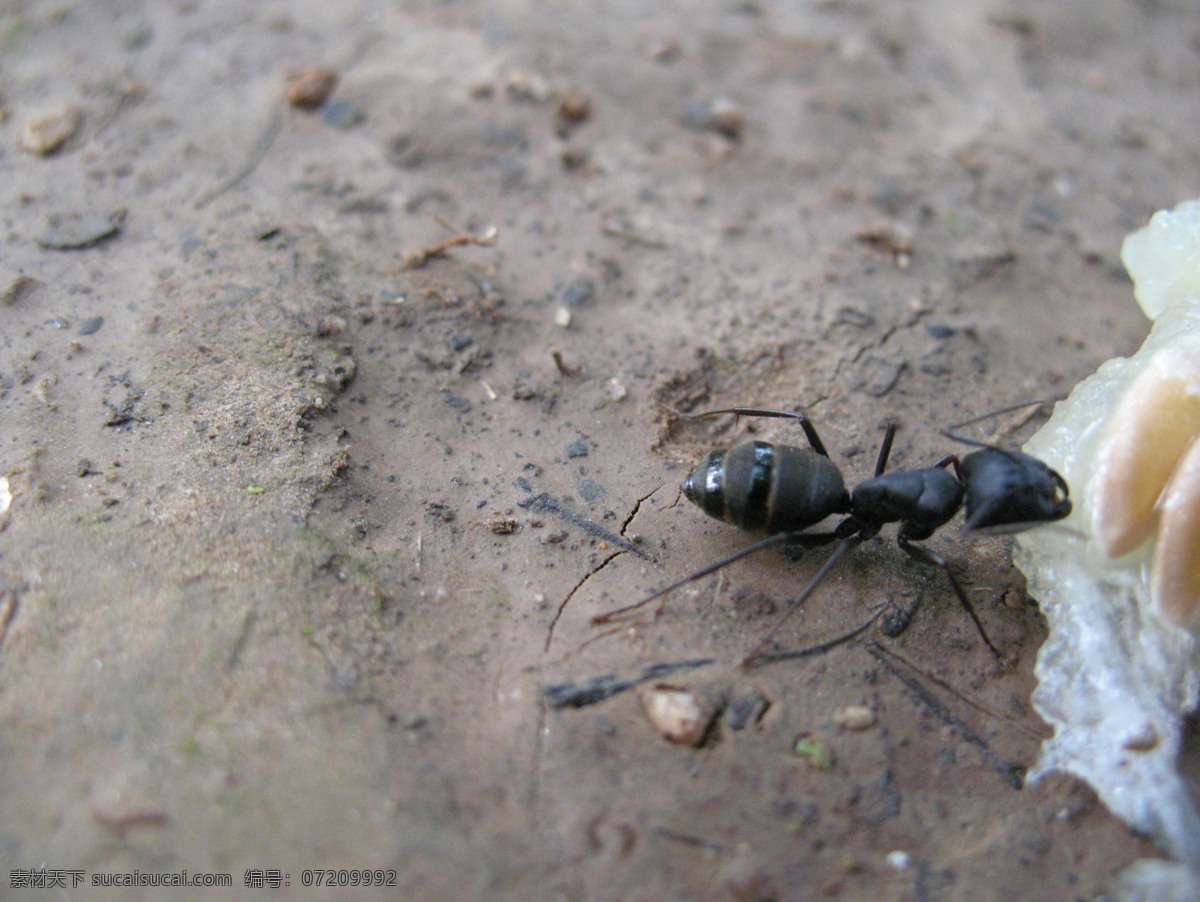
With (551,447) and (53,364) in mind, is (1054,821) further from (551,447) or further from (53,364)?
(53,364)

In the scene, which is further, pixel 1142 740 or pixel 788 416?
pixel 788 416

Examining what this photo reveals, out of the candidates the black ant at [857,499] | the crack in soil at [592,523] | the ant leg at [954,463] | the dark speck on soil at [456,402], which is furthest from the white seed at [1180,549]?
the dark speck on soil at [456,402]

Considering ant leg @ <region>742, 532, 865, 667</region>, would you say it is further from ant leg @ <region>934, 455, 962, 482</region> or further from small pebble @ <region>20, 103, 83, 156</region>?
small pebble @ <region>20, 103, 83, 156</region>

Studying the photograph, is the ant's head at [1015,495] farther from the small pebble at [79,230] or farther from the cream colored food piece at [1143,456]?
the small pebble at [79,230]

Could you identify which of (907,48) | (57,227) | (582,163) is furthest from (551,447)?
(907,48)

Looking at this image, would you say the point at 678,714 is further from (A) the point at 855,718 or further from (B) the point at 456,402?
(B) the point at 456,402

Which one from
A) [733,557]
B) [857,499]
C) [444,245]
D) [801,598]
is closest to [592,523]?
[733,557]

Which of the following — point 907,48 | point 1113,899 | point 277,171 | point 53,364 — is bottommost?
point 1113,899
